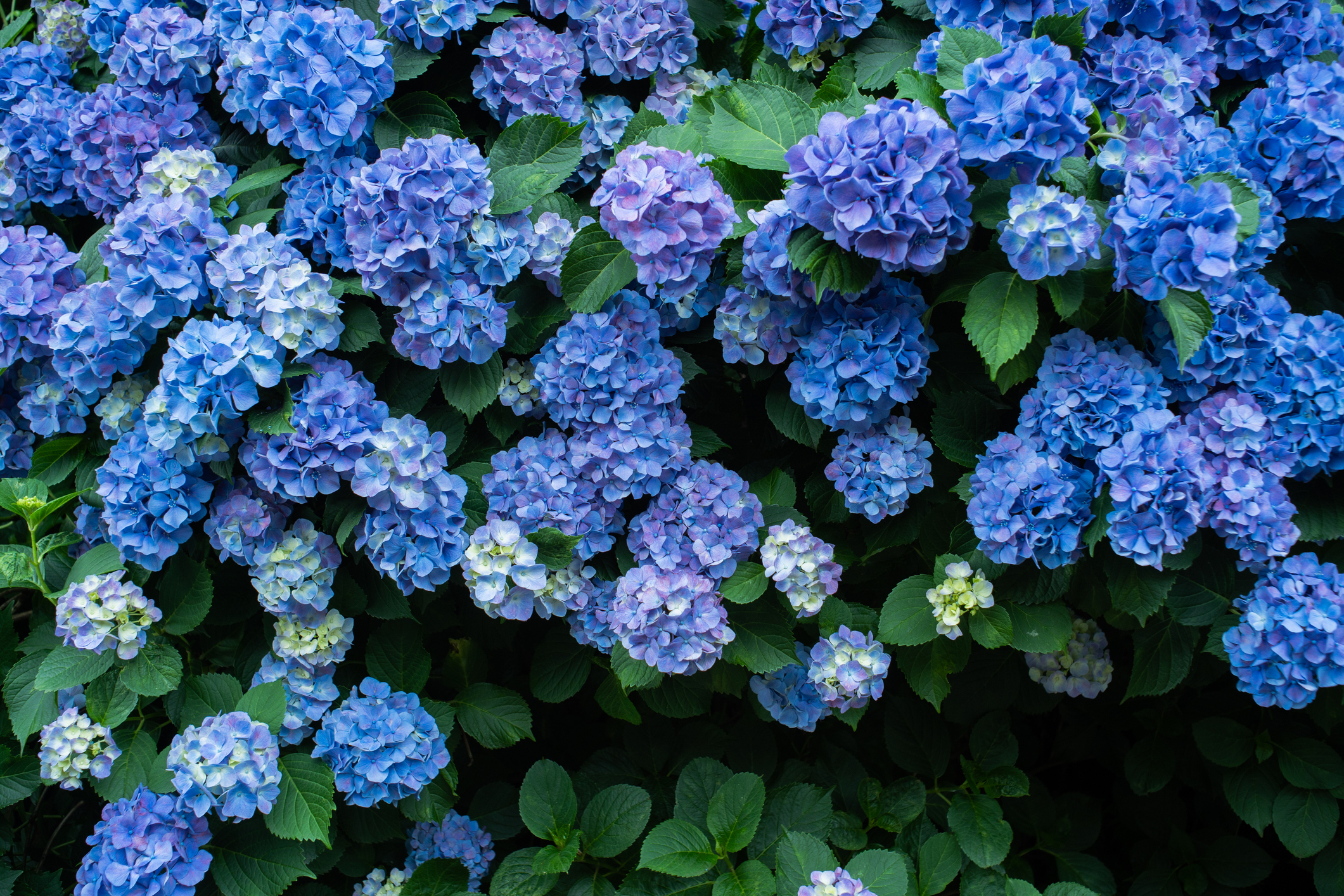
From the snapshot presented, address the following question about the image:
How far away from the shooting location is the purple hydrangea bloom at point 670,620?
195 cm

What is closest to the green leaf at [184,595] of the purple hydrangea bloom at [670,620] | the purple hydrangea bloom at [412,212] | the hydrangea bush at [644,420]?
the hydrangea bush at [644,420]

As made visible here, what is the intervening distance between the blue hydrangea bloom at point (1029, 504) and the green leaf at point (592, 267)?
2.95 feet

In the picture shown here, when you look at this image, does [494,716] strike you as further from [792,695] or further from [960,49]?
[960,49]

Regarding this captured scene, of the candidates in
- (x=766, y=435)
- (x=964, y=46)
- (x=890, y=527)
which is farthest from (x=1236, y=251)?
(x=766, y=435)

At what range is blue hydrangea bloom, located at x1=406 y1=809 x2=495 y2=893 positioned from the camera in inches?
91.1

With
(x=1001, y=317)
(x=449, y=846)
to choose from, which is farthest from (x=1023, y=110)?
(x=449, y=846)

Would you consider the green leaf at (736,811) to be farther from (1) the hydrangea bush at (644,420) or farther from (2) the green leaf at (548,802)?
(2) the green leaf at (548,802)

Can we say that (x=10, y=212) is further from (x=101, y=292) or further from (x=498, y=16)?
(x=498, y=16)

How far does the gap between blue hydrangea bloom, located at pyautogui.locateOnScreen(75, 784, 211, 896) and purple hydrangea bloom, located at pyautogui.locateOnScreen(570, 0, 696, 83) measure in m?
2.05

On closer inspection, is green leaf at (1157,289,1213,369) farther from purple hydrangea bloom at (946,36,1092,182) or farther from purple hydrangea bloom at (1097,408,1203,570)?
purple hydrangea bloom at (946,36,1092,182)

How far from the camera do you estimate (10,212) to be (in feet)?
7.92

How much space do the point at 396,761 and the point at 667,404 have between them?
100 centimetres

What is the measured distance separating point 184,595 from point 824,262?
1580mm

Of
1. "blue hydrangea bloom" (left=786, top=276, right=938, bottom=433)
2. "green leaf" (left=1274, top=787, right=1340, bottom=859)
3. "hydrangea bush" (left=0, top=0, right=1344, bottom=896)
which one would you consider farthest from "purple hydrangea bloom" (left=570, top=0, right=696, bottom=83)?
"green leaf" (left=1274, top=787, right=1340, bottom=859)
